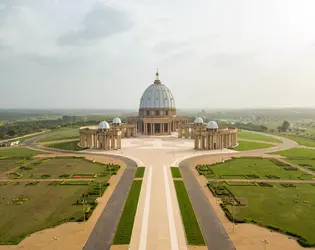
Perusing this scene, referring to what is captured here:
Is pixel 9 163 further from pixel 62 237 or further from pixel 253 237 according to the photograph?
pixel 253 237

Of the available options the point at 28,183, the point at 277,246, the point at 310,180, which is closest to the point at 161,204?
the point at 277,246

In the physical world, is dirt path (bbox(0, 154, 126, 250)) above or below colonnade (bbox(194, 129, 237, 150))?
below

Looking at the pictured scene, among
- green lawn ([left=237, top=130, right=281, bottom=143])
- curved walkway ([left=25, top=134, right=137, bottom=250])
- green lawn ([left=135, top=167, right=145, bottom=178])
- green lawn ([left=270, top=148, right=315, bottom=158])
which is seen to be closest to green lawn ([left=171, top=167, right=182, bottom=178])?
green lawn ([left=135, top=167, right=145, bottom=178])

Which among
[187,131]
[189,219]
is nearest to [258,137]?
[187,131]

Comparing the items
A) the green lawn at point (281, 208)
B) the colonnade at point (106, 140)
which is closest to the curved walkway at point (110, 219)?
the green lawn at point (281, 208)

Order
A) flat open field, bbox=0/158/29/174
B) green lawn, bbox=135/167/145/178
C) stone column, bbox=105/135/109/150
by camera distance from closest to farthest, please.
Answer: green lawn, bbox=135/167/145/178 → flat open field, bbox=0/158/29/174 → stone column, bbox=105/135/109/150

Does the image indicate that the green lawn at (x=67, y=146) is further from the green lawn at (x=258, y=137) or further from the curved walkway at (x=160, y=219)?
the green lawn at (x=258, y=137)

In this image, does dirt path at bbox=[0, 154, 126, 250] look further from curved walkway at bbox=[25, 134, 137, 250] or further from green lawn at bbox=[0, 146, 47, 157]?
green lawn at bbox=[0, 146, 47, 157]
